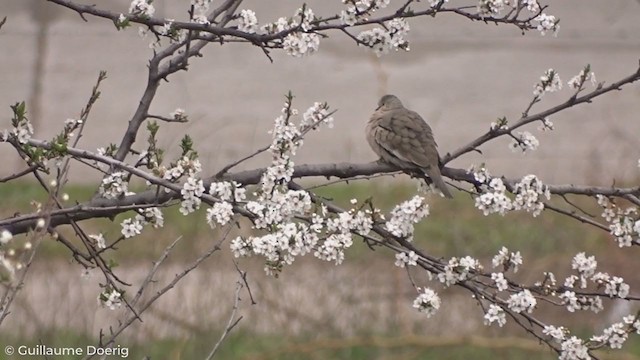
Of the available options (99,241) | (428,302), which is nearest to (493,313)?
(428,302)

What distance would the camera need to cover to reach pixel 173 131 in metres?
11.2

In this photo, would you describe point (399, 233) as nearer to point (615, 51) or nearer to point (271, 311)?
point (271, 311)

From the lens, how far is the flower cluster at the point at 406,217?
3361mm

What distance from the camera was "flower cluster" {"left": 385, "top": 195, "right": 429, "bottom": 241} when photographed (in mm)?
3361

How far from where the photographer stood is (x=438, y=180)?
407 cm

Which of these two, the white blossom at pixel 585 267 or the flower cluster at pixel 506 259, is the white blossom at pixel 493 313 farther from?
the white blossom at pixel 585 267

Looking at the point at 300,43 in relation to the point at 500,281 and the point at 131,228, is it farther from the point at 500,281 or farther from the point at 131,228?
the point at 500,281

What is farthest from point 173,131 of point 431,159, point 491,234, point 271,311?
point 431,159

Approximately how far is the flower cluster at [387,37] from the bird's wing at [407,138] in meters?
0.82

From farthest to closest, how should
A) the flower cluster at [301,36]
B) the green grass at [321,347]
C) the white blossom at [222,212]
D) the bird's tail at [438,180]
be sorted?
the green grass at [321,347] < the bird's tail at [438,180] < the flower cluster at [301,36] < the white blossom at [222,212]

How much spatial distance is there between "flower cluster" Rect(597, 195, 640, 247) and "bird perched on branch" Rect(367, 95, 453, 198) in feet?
2.29

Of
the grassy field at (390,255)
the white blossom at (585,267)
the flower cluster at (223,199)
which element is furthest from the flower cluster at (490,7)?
the grassy field at (390,255)

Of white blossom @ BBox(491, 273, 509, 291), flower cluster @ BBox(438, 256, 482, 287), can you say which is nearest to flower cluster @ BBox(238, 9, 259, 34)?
flower cluster @ BBox(438, 256, 482, 287)

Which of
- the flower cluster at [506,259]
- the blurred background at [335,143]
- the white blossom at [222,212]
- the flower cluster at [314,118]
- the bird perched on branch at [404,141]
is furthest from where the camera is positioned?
the blurred background at [335,143]
